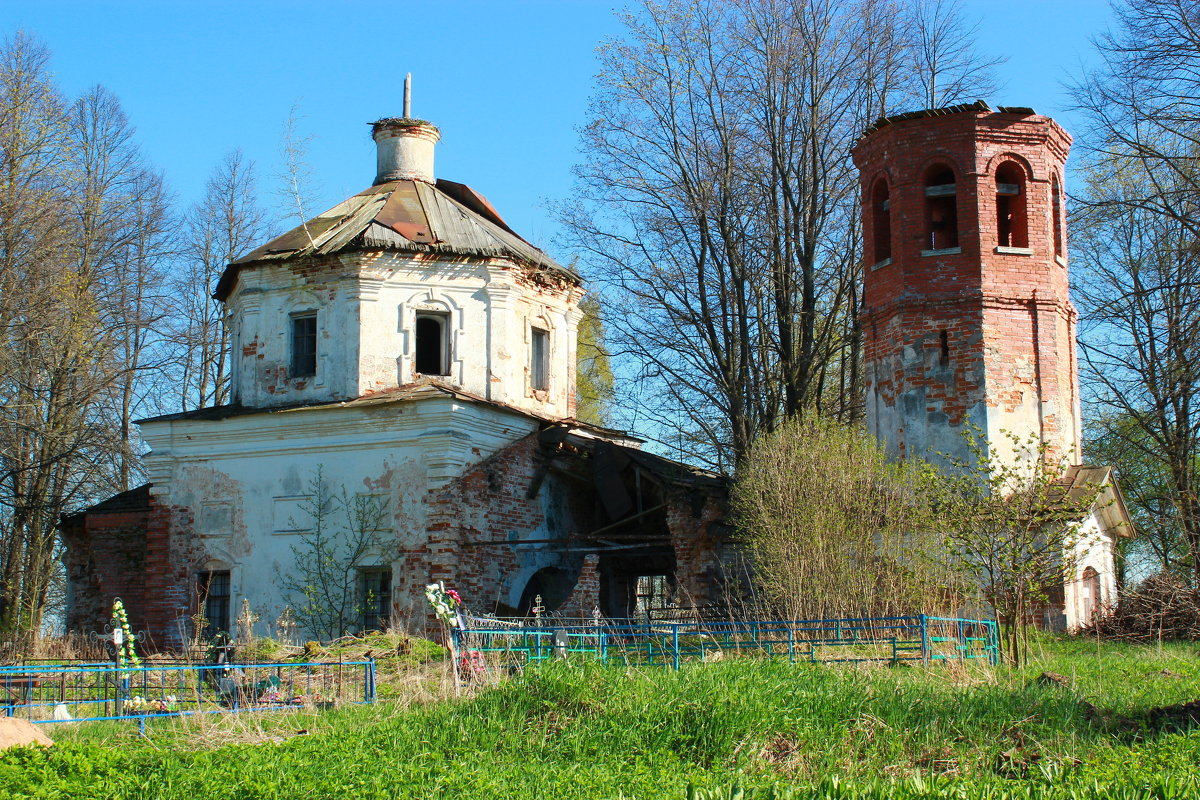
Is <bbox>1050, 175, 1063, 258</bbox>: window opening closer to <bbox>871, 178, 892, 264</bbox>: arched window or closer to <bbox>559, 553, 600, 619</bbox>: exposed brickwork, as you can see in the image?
<bbox>871, 178, 892, 264</bbox>: arched window

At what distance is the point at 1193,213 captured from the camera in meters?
22.3

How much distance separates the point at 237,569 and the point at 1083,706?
14.1 metres

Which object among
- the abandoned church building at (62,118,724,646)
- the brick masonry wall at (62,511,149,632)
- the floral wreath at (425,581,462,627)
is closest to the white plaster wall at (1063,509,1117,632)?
the abandoned church building at (62,118,724,646)

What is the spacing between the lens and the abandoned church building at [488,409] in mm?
18344

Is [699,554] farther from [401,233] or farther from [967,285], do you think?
[401,233]

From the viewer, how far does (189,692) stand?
14914 millimetres

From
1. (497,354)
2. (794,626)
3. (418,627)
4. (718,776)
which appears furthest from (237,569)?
(718,776)

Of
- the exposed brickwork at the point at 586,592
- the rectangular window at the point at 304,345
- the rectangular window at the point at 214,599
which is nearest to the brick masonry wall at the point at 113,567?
the rectangular window at the point at 214,599

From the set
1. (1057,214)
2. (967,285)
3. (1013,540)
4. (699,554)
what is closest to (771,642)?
(1013,540)

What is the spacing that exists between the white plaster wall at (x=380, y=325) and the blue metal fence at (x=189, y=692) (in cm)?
650

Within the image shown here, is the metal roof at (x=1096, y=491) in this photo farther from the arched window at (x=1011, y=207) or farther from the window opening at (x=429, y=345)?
the window opening at (x=429, y=345)

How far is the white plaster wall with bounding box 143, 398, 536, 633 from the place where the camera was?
64.0 ft

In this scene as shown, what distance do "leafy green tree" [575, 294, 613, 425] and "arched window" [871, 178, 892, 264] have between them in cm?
1377

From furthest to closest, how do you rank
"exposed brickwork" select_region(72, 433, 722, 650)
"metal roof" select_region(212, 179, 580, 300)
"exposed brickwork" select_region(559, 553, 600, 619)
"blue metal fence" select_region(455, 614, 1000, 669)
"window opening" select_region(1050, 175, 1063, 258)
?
"metal roof" select_region(212, 179, 580, 300)
"window opening" select_region(1050, 175, 1063, 258)
"exposed brickwork" select_region(559, 553, 600, 619)
"exposed brickwork" select_region(72, 433, 722, 650)
"blue metal fence" select_region(455, 614, 1000, 669)
